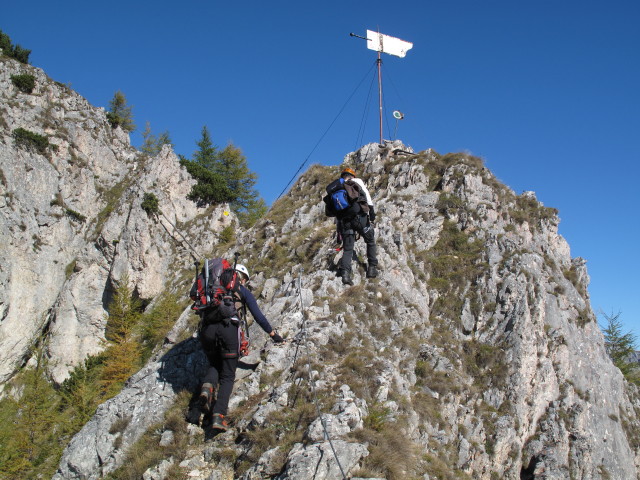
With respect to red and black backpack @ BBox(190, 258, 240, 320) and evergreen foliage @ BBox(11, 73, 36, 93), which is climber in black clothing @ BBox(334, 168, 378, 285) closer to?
red and black backpack @ BBox(190, 258, 240, 320)

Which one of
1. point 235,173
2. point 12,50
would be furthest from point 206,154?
point 12,50

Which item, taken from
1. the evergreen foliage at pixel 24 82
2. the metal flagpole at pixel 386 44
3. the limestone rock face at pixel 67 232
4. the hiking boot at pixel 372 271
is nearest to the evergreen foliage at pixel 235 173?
the limestone rock face at pixel 67 232

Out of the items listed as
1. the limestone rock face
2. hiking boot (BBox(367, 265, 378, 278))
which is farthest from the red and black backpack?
the limestone rock face

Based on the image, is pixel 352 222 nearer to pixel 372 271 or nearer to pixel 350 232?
pixel 350 232

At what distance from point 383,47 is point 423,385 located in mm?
16183

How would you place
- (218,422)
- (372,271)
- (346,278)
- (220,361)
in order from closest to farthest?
(218,422) → (220,361) → (346,278) → (372,271)

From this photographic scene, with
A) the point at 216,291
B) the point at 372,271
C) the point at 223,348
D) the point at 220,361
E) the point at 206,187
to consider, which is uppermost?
the point at 206,187

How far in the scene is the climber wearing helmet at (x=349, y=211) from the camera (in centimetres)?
1117

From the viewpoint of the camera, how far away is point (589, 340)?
14.9m

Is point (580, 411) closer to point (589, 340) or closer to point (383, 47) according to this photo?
point (589, 340)

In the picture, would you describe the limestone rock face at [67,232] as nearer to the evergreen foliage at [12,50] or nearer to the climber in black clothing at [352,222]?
the evergreen foliage at [12,50]

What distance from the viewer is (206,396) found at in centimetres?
731

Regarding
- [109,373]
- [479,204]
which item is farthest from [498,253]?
[109,373]

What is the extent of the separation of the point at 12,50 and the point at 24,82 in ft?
27.8
